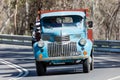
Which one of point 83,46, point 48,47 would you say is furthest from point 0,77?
point 83,46

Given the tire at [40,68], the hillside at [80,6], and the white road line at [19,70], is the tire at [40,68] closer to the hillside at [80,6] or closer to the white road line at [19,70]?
the white road line at [19,70]

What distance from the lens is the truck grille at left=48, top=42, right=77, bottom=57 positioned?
16781mm

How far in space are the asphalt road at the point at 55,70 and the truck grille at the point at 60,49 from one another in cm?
72

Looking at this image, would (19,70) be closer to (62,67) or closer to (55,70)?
(55,70)

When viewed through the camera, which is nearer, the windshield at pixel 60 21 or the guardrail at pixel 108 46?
the windshield at pixel 60 21

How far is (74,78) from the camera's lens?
602 inches

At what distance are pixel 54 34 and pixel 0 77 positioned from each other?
2.42m

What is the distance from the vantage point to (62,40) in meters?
17.0

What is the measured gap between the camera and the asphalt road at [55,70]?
15820mm

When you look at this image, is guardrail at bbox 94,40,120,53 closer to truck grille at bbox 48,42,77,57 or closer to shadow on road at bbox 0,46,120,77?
shadow on road at bbox 0,46,120,77

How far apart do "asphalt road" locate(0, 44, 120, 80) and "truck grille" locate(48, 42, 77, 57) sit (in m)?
0.72

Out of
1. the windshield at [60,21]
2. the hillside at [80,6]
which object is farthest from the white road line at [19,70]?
the hillside at [80,6]

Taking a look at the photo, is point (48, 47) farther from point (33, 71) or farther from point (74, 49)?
point (33, 71)

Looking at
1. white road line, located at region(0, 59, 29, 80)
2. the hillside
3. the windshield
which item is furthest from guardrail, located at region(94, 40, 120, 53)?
the hillside
